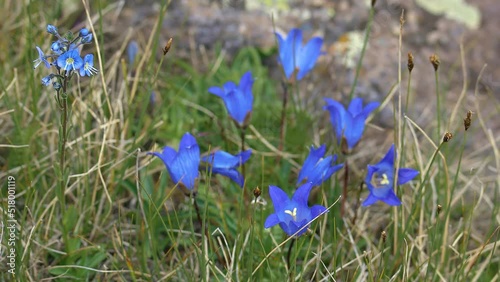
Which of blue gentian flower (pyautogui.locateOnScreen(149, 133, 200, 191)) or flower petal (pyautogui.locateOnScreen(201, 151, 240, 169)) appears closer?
blue gentian flower (pyautogui.locateOnScreen(149, 133, 200, 191))

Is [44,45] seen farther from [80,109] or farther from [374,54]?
[374,54]

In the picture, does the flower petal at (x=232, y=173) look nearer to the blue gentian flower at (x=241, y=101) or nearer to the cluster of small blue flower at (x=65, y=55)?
the blue gentian flower at (x=241, y=101)

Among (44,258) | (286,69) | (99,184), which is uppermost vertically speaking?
(286,69)

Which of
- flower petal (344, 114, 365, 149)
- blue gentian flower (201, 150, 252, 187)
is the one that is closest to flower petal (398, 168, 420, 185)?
flower petal (344, 114, 365, 149)

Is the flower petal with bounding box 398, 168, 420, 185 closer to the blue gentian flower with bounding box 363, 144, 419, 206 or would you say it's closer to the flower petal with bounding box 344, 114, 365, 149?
the blue gentian flower with bounding box 363, 144, 419, 206

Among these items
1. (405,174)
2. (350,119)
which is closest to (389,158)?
(405,174)

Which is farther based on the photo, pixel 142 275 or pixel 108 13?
pixel 108 13

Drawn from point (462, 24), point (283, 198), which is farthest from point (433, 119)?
point (283, 198)

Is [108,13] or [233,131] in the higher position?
[108,13]

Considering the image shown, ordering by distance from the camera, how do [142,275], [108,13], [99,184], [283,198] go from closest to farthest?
[283,198] < [142,275] < [99,184] < [108,13]
